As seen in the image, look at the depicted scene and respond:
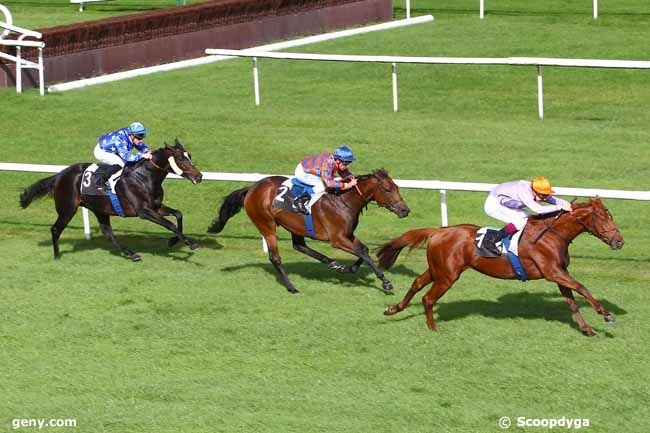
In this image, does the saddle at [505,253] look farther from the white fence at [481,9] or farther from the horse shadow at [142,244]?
the white fence at [481,9]

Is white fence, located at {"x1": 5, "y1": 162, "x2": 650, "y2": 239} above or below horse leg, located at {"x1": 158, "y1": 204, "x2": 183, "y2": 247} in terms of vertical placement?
above

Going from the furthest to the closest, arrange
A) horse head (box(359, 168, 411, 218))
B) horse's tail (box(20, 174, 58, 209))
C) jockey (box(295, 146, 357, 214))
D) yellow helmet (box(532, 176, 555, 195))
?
horse's tail (box(20, 174, 58, 209)) < jockey (box(295, 146, 357, 214)) < horse head (box(359, 168, 411, 218)) < yellow helmet (box(532, 176, 555, 195))

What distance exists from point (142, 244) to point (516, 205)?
4.90m

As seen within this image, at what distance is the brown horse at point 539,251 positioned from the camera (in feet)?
34.5

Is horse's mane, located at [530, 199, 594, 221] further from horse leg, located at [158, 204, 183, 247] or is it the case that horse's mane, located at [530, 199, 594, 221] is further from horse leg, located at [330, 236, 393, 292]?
horse leg, located at [158, 204, 183, 247]

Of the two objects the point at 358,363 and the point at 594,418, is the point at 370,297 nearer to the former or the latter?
the point at 358,363

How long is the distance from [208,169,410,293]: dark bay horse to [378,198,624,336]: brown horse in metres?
0.98

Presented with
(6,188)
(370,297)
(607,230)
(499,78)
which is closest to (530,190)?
(607,230)

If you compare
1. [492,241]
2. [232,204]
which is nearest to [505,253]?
[492,241]

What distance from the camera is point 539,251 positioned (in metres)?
10.7

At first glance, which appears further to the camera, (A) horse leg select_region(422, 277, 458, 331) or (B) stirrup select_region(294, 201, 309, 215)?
(B) stirrup select_region(294, 201, 309, 215)

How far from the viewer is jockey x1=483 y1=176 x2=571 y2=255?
10.7 m

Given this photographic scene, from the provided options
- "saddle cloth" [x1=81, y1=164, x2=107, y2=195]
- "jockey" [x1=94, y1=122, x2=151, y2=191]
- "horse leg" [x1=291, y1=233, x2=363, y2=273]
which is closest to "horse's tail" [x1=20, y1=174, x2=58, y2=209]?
"saddle cloth" [x1=81, y1=164, x2=107, y2=195]

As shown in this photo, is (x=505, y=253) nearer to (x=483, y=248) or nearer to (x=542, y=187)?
(x=483, y=248)
